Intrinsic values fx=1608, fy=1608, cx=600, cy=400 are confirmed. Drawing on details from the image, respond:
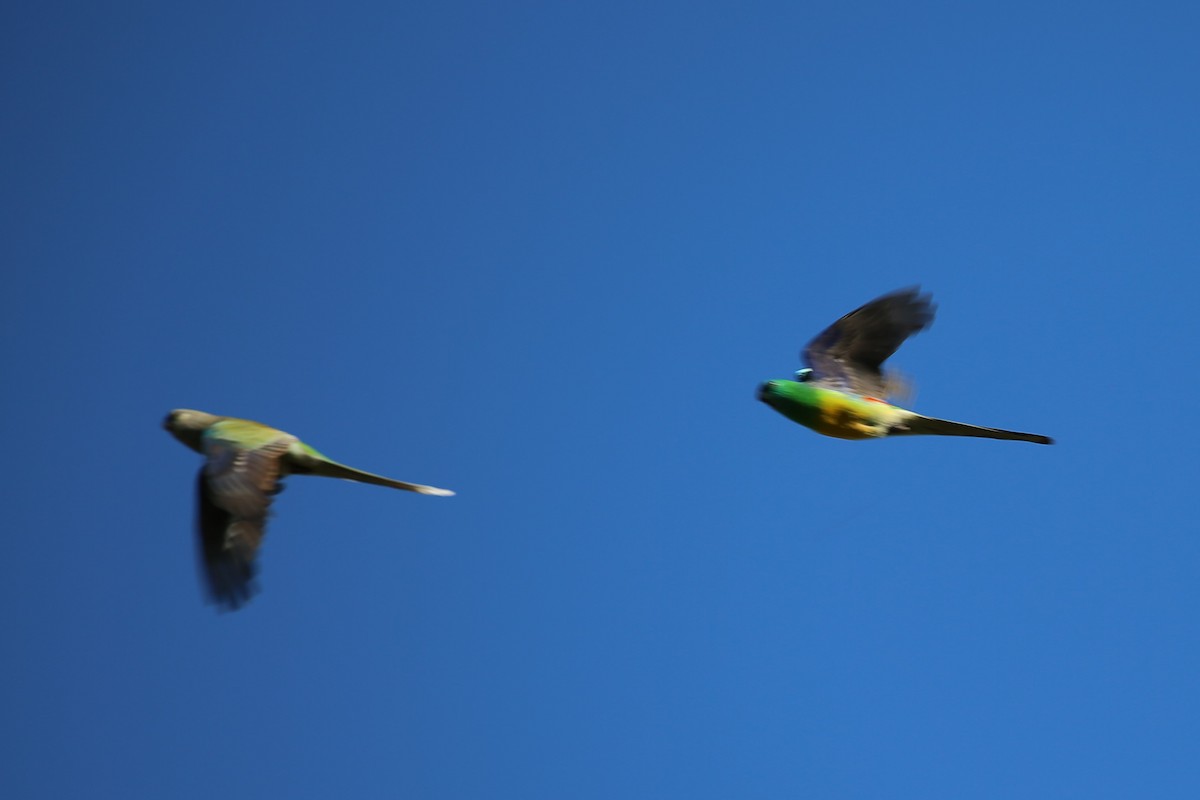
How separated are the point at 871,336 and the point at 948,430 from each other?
1.00m

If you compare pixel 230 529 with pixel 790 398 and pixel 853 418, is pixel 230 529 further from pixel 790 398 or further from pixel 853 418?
pixel 853 418

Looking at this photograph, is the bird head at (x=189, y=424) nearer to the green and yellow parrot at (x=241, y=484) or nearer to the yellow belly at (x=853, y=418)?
the green and yellow parrot at (x=241, y=484)

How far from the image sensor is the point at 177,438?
1102 cm

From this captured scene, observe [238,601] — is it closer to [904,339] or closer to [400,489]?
[400,489]

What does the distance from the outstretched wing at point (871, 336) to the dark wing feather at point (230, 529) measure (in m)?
3.83

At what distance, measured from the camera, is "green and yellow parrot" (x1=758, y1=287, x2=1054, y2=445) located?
34.8 feet

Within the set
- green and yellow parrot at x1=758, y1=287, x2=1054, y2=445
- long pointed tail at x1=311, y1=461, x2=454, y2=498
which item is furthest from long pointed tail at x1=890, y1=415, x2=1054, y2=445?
long pointed tail at x1=311, y1=461, x2=454, y2=498

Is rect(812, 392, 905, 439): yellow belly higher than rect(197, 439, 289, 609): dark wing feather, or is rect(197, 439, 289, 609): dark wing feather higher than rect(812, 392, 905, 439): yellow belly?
rect(812, 392, 905, 439): yellow belly

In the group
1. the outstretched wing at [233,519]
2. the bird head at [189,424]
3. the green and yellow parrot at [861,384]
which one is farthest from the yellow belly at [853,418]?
the bird head at [189,424]

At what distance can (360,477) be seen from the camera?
10.8 metres

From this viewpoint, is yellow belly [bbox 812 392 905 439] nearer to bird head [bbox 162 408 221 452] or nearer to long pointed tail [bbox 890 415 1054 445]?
long pointed tail [bbox 890 415 1054 445]

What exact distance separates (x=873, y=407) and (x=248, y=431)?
13.7 feet

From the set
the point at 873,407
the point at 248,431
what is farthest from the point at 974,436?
the point at 248,431

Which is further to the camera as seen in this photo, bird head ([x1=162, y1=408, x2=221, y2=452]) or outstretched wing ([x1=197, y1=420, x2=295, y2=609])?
bird head ([x1=162, y1=408, x2=221, y2=452])
